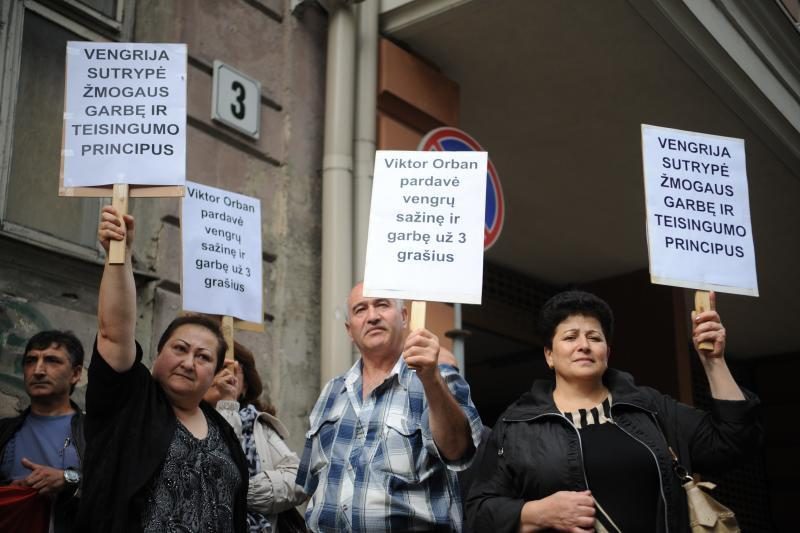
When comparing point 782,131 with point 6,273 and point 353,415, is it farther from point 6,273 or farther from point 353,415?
point 6,273

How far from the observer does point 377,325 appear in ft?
14.0

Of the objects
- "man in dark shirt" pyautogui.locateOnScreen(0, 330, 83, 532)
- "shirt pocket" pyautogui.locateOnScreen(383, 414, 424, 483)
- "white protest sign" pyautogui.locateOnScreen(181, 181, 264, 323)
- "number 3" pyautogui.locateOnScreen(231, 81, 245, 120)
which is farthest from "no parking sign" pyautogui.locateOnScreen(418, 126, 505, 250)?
"man in dark shirt" pyautogui.locateOnScreen(0, 330, 83, 532)

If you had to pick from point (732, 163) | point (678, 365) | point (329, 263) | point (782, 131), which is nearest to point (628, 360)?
point (678, 365)

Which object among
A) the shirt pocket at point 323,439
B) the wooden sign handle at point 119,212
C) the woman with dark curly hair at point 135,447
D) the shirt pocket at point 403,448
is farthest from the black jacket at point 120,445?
the shirt pocket at point 403,448

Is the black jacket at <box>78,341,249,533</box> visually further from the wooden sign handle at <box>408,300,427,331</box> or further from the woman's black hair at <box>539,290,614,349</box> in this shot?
the woman's black hair at <box>539,290,614,349</box>

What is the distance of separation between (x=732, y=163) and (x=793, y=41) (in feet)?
13.8

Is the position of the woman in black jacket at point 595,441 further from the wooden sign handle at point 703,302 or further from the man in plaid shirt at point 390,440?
the man in plaid shirt at point 390,440

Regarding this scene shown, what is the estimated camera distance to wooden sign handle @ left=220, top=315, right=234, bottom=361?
4.59 m

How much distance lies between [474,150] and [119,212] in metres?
3.56

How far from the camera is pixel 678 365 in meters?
10.0

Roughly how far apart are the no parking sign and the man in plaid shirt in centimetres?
249

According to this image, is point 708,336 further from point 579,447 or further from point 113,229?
point 113,229

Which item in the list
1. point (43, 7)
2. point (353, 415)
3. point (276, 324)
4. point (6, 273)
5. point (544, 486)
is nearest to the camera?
point (544, 486)

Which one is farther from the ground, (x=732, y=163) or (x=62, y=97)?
(x=62, y=97)
